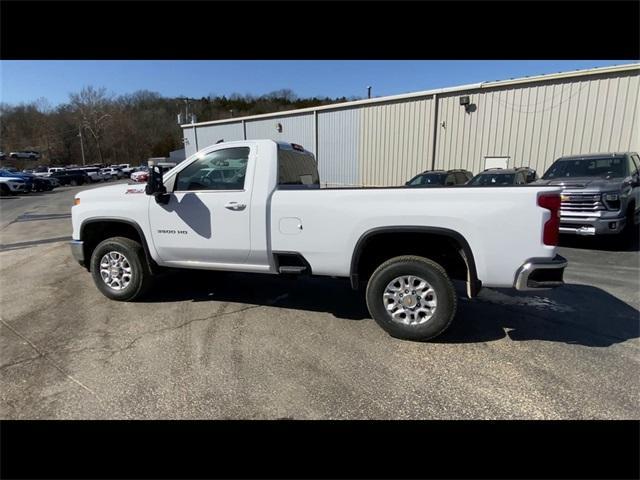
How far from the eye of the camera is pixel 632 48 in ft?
14.0

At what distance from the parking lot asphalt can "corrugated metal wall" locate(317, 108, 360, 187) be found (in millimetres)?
13892

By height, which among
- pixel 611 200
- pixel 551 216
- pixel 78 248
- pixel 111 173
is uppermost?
pixel 111 173

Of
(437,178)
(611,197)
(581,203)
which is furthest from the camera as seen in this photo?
(437,178)

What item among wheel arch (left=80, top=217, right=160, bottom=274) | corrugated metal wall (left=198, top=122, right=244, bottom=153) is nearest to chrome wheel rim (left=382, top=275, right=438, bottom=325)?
wheel arch (left=80, top=217, right=160, bottom=274)

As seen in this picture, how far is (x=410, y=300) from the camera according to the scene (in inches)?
140

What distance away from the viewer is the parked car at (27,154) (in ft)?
203

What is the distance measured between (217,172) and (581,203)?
7077 millimetres

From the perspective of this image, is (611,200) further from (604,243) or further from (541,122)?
(541,122)

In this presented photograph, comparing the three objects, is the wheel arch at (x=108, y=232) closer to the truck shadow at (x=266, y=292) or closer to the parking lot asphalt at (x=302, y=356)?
the parking lot asphalt at (x=302, y=356)

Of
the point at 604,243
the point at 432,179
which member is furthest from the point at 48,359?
the point at 432,179

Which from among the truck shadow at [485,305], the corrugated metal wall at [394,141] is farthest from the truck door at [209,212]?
the corrugated metal wall at [394,141]

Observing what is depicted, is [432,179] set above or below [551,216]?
above

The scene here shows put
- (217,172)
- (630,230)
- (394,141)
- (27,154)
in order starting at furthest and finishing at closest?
(27,154) → (394,141) → (630,230) → (217,172)

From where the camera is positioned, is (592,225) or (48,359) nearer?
(48,359)
